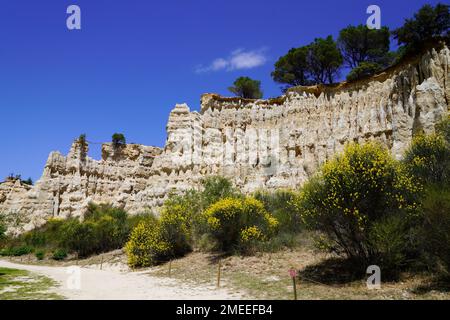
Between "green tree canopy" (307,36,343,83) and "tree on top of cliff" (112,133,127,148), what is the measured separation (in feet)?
97.1

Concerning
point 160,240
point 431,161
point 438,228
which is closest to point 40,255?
point 160,240

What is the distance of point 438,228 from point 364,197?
2559 mm

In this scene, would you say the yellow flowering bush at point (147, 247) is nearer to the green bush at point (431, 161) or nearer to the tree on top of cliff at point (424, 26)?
the green bush at point (431, 161)

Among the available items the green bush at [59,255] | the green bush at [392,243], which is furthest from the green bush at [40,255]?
the green bush at [392,243]

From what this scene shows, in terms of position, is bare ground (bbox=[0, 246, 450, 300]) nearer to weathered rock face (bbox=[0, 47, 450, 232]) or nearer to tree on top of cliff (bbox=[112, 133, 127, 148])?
weathered rock face (bbox=[0, 47, 450, 232])

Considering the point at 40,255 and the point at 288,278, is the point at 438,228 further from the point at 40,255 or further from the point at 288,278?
the point at 40,255

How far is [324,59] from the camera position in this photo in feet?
135

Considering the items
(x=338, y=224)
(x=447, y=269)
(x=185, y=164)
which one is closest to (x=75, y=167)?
(x=185, y=164)

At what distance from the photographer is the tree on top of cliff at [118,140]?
5121cm

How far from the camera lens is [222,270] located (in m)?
16.6

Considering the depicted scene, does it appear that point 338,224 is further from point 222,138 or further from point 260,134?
point 222,138

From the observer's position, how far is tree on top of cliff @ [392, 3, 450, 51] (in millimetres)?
27312

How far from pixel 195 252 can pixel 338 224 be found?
40.6 ft

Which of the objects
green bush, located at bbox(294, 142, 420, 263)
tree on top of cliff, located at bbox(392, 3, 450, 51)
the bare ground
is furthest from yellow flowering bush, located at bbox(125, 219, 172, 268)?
tree on top of cliff, located at bbox(392, 3, 450, 51)
